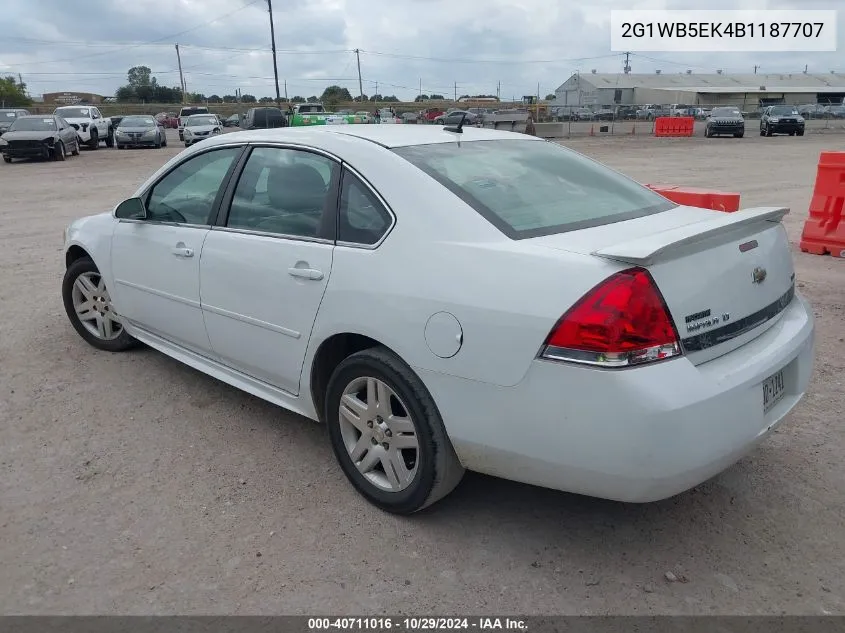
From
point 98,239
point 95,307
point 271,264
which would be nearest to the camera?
point 271,264

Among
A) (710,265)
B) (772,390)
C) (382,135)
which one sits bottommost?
(772,390)

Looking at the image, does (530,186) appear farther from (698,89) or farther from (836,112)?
(698,89)

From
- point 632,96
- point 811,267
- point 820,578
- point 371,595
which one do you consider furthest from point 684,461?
point 632,96

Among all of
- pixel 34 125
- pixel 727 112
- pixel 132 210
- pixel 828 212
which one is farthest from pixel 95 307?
pixel 727 112

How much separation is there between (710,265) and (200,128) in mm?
29826

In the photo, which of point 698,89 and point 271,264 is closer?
point 271,264

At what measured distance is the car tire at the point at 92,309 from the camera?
4.96 metres

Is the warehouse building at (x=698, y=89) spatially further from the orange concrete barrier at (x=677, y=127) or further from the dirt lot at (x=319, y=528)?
the dirt lot at (x=319, y=528)

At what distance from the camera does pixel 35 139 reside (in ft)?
74.4

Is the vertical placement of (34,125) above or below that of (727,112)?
above

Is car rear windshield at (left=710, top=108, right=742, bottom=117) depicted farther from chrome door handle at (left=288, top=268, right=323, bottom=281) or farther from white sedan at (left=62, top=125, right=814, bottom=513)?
chrome door handle at (left=288, top=268, right=323, bottom=281)

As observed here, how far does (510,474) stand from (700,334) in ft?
2.81

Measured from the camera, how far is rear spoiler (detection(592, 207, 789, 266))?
7.73 feet

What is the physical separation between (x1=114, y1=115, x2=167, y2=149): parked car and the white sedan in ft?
90.6
